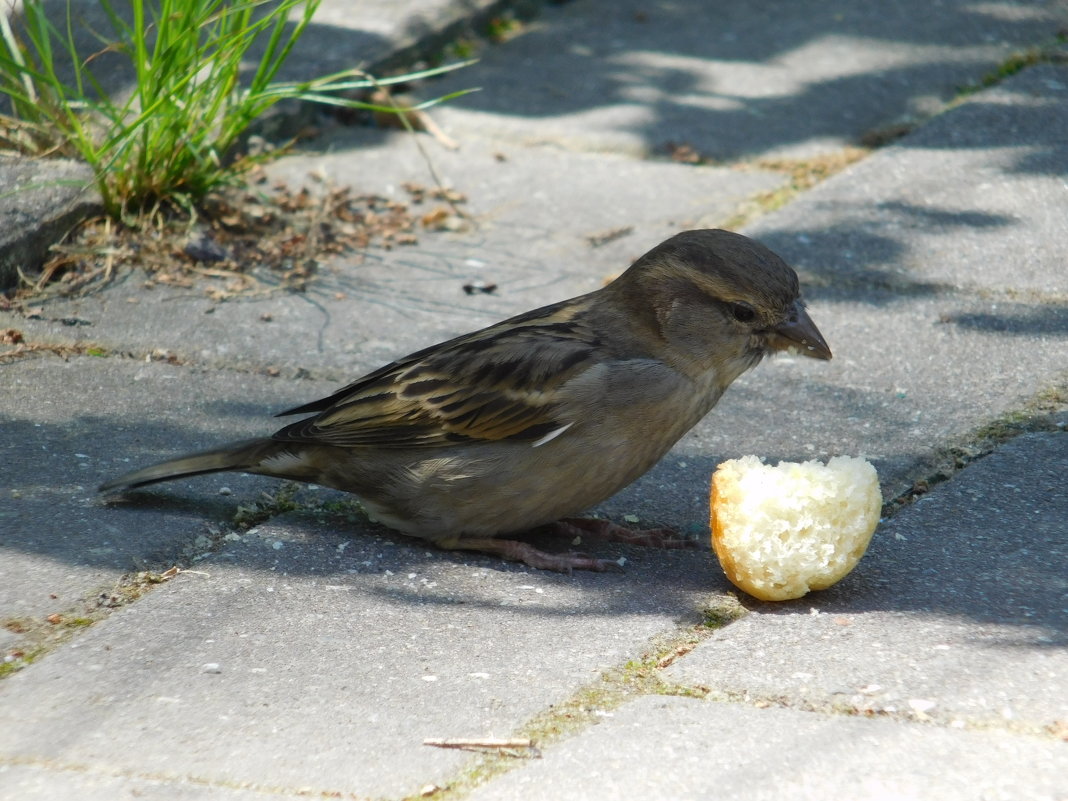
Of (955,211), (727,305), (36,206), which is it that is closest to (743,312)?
(727,305)

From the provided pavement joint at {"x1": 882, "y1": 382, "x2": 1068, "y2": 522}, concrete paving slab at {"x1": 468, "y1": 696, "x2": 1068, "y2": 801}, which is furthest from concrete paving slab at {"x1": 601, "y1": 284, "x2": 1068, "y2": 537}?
concrete paving slab at {"x1": 468, "y1": 696, "x2": 1068, "y2": 801}

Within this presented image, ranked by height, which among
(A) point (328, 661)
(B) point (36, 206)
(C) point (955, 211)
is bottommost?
(C) point (955, 211)

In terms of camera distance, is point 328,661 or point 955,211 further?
point 955,211

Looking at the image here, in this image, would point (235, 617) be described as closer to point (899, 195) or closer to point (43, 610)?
point (43, 610)

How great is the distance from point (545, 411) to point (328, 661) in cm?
102

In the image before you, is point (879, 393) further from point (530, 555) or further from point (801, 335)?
point (530, 555)

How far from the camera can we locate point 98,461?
421cm

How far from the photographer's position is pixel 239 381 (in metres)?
4.89

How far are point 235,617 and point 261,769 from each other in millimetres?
745

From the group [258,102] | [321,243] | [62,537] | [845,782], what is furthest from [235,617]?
[258,102]

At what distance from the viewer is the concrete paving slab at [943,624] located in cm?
291

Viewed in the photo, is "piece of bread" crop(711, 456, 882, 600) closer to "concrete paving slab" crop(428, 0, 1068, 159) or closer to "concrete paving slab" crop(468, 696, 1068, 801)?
"concrete paving slab" crop(468, 696, 1068, 801)

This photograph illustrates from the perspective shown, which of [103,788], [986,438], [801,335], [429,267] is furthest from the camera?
[429,267]

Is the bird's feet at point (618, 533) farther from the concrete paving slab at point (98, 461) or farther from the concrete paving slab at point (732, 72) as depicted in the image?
the concrete paving slab at point (732, 72)
